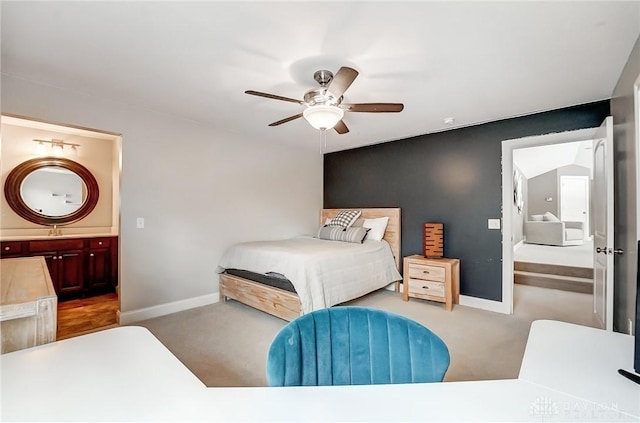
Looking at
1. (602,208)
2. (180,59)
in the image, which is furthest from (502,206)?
(180,59)

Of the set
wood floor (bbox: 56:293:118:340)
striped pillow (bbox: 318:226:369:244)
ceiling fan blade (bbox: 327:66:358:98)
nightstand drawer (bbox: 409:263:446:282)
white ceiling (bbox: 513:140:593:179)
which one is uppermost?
white ceiling (bbox: 513:140:593:179)

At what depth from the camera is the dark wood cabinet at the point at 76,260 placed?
11.3 feet

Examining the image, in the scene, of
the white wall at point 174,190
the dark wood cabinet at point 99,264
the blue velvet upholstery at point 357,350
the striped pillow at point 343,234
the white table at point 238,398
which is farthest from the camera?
the striped pillow at point 343,234

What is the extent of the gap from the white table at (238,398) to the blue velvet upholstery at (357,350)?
21 cm

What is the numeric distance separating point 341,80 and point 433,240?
260 centimetres

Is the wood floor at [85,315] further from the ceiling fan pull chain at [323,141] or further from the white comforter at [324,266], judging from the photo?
the ceiling fan pull chain at [323,141]

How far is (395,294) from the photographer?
4051 mm

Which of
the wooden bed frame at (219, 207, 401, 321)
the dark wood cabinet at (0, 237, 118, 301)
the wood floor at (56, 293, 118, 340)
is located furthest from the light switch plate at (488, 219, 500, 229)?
the dark wood cabinet at (0, 237, 118, 301)

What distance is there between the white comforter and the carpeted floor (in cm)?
45

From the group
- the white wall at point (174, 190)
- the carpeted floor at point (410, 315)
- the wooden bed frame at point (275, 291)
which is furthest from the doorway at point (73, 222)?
the wooden bed frame at point (275, 291)

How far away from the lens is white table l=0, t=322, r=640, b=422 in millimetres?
654

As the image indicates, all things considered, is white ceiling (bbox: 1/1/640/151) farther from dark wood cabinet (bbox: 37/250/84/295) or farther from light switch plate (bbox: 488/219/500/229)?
dark wood cabinet (bbox: 37/250/84/295)

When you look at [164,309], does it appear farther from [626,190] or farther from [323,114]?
[626,190]

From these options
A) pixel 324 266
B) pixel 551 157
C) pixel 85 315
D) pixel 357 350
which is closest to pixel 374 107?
pixel 324 266
